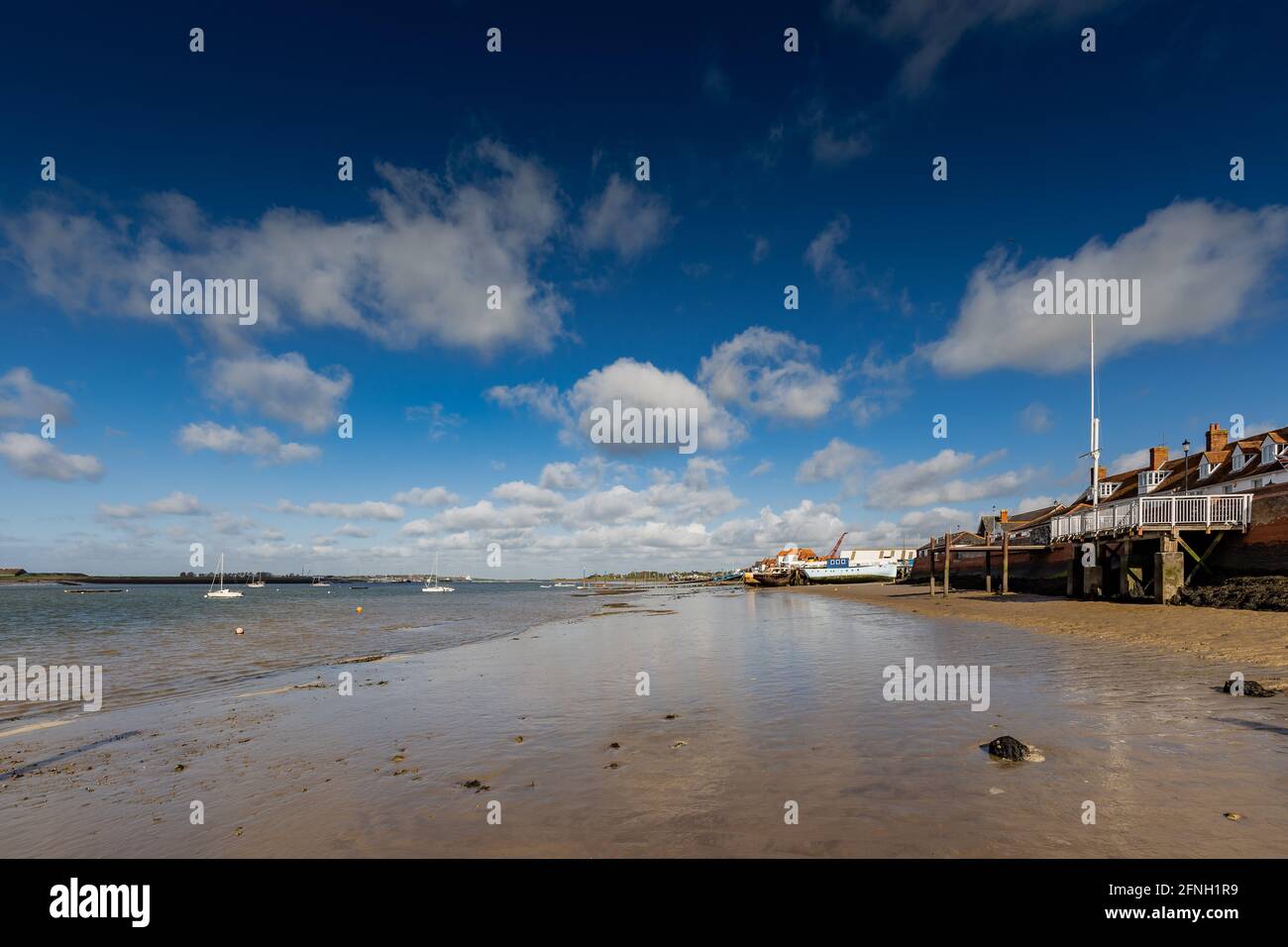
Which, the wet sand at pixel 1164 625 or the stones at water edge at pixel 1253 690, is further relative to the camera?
the wet sand at pixel 1164 625

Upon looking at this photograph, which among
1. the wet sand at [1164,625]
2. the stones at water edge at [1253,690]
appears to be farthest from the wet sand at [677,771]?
the wet sand at [1164,625]

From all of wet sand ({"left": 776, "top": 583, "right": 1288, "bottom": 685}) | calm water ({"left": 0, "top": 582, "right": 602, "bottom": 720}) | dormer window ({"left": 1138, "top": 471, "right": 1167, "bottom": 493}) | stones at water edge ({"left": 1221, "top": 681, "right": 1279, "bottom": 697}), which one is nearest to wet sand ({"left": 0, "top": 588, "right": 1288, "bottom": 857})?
stones at water edge ({"left": 1221, "top": 681, "right": 1279, "bottom": 697})

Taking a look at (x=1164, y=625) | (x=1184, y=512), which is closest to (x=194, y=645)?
(x=1164, y=625)

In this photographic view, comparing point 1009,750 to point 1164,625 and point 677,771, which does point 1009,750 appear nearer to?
point 677,771

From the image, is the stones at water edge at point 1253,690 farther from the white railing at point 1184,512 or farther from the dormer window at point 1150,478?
the dormer window at point 1150,478

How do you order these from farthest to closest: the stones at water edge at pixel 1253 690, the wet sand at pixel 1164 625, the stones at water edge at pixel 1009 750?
the wet sand at pixel 1164 625 < the stones at water edge at pixel 1253 690 < the stones at water edge at pixel 1009 750

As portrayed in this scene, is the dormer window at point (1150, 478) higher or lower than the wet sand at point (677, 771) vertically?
higher

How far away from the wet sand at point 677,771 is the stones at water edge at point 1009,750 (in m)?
0.23

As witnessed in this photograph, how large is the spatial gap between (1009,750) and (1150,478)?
5995cm

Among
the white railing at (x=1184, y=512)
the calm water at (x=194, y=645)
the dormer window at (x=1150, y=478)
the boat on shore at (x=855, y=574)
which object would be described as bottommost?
the boat on shore at (x=855, y=574)

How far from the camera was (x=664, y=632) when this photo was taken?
1212 inches

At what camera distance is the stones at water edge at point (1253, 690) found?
10910 millimetres

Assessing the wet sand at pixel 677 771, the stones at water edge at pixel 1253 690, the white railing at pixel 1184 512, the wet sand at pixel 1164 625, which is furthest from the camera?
the white railing at pixel 1184 512
